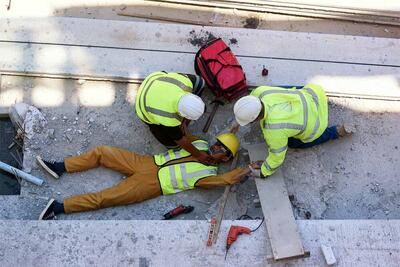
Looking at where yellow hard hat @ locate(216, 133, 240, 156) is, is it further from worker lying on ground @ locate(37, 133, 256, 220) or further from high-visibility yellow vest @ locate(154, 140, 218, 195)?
high-visibility yellow vest @ locate(154, 140, 218, 195)

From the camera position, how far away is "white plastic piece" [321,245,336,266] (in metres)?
4.84

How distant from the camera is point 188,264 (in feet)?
15.8

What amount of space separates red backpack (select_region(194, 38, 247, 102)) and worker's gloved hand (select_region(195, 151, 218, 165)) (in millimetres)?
703

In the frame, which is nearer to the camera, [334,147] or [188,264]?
[188,264]

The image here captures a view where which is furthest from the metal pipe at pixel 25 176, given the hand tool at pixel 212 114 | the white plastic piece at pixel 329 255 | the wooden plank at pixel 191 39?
the white plastic piece at pixel 329 255

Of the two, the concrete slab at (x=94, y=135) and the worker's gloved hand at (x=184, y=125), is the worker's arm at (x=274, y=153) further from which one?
the worker's gloved hand at (x=184, y=125)

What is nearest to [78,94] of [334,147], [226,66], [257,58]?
[226,66]

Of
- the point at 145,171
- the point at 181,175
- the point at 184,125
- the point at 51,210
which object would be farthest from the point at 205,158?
the point at 51,210

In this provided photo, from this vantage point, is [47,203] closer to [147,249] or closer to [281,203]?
[147,249]

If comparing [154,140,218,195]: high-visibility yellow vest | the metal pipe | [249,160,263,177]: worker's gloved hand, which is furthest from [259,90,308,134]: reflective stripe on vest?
the metal pipe

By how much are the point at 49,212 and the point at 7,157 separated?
1048mm

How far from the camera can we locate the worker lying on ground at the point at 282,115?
5.00m

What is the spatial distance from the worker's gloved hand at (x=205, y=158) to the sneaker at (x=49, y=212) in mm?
1522

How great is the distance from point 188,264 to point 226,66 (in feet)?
6.88
